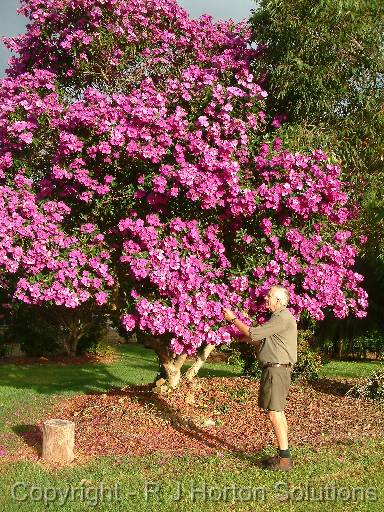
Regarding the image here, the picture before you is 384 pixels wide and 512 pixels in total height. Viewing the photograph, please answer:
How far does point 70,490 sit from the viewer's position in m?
6.54

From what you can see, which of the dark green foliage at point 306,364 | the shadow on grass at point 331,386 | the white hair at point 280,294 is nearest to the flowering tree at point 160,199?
the white hair at point 280,294

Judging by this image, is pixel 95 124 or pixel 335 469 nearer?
pixel 335 469

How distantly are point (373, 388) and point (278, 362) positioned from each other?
216 inches

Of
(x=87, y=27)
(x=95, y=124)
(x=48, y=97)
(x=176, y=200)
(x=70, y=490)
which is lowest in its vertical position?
(x=70, y=490)

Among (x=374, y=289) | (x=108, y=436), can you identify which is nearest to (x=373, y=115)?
(x=108, y=436)

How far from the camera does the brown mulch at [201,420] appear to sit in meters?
8.62

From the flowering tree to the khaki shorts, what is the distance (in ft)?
6.63

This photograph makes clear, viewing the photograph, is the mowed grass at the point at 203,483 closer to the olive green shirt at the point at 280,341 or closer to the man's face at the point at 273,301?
the olive green shirt at the point at 280,341

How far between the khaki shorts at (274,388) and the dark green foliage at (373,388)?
16.6 ft

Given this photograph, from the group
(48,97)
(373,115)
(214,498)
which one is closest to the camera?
(214,498)

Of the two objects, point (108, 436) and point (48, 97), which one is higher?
point (48, 97)

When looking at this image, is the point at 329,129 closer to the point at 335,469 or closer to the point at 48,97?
the point at 48,97

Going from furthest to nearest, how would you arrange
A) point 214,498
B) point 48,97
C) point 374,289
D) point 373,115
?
point 374,289 → point 373,115 → point 48,97 → point 214,498

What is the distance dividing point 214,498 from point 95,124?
17.1 feet
